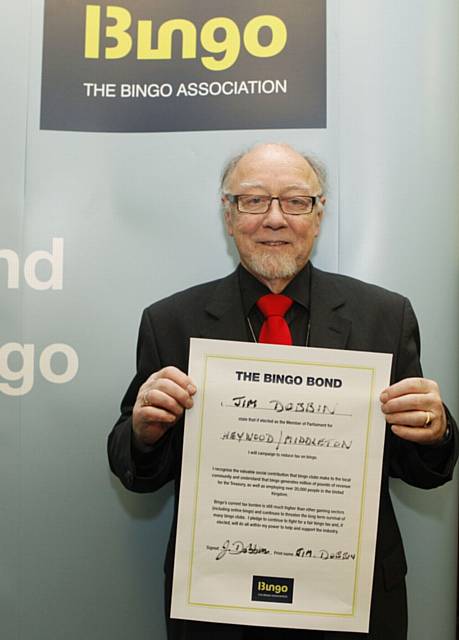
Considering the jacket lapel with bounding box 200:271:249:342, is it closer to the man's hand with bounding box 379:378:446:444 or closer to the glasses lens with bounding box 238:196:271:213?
the glasses lens with bounding box 238:196:271:213

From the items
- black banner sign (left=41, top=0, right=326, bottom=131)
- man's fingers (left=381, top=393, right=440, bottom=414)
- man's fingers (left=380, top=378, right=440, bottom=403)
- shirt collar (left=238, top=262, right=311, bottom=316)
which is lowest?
man's fingers (left=381, top=393, right=440, bottom=414)

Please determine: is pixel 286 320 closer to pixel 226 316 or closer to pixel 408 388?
pixel 226 316

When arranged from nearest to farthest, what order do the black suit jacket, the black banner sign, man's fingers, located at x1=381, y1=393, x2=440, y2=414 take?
1. man's fingers, located at x1=381, y1=393, x2=440, y2=414
2. the black suit jacket
3. the black banner sign

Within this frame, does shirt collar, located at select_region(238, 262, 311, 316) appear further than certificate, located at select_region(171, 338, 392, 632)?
Yes

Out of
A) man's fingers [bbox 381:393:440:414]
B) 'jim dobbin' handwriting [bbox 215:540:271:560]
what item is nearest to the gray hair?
man's fingers [bbox 381:393:440:414]

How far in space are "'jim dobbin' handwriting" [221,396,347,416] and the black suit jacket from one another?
0.62 ft

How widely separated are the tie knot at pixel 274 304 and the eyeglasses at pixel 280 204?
208 mm

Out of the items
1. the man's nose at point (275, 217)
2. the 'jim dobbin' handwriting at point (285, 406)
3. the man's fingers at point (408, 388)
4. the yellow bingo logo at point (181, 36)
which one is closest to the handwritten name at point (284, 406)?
the 'jim dobbin' handwriting at point (285, 406)

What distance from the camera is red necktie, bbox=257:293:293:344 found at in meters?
1.52

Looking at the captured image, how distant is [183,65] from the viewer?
183 cm

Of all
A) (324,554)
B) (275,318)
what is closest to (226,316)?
(275,318)

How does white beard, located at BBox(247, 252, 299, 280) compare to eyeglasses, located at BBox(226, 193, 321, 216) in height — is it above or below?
below

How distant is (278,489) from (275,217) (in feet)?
2.09

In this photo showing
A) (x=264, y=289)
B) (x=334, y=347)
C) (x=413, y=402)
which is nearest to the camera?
(x=413, y=402)
